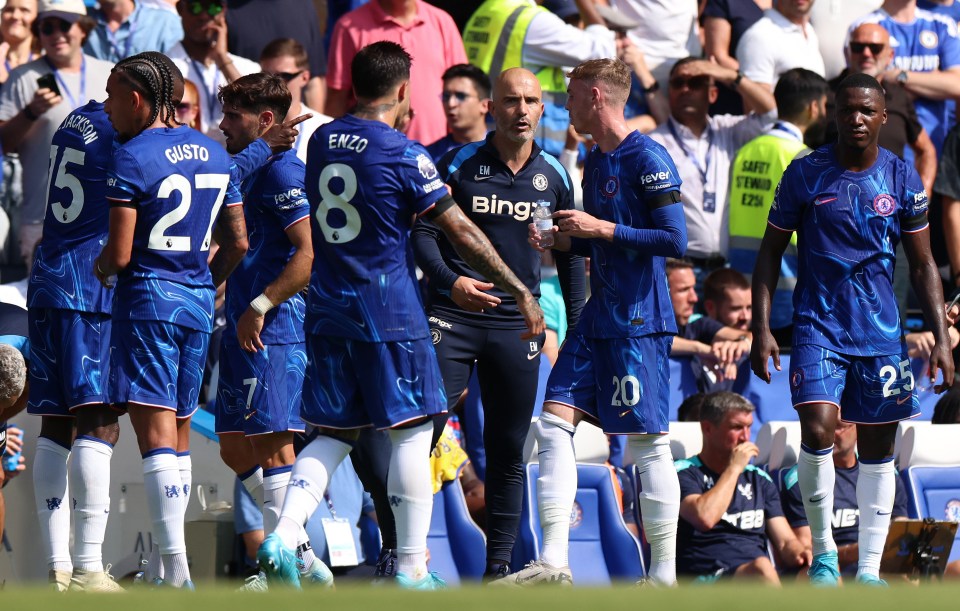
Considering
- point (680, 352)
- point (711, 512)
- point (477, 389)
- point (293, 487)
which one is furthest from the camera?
point (680, 352)

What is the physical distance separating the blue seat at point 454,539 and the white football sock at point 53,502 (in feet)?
7.93

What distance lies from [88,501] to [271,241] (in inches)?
63.2

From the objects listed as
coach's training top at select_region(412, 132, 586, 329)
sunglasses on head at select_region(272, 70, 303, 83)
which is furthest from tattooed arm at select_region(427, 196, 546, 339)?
sunglasses on head at select_region(272, 70, 303, 83)

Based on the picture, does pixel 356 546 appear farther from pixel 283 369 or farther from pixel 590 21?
pixel 590 21

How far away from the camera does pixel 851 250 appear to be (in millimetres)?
7551

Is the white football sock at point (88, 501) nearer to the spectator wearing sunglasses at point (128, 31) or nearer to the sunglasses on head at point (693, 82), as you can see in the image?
the spectator wearing sunglasses at point (128, 31)

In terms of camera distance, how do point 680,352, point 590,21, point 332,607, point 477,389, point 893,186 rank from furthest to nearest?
point 590,21 → point 680,352 → point 477,389 → point 893,186 → point 332,607

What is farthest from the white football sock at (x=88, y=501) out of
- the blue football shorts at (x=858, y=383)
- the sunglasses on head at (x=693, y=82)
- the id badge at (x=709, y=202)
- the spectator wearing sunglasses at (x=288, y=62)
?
the sunglasses on head at (x=693, y=82)

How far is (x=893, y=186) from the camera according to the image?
760 cm

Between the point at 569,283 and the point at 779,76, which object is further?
the point at 779,76

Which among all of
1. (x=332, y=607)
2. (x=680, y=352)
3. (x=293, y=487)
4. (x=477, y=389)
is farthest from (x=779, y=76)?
(x=332, y=607)

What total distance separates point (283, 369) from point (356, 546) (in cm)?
137

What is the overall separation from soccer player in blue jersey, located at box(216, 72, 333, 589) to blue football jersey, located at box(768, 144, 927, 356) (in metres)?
2.41

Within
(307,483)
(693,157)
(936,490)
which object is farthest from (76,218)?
(693,157)
